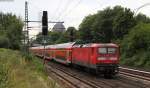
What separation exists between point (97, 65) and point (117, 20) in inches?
1693

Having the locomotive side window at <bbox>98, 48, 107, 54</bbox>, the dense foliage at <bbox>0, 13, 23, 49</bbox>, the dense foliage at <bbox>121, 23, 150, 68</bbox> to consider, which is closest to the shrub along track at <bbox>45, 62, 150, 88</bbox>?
the locomotive side window at <bbox>98, 48, 107, 54</bbox>

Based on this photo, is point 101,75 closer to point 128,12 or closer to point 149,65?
point 149,65

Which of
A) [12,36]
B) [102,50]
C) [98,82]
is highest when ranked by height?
[12,36]

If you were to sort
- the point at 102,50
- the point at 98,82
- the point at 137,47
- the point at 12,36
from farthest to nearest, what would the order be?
the point at 12,36 → the point at 137,47 → the point at 102,50 → the point at 98,82

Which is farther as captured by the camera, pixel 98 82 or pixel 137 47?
pixel 137 47

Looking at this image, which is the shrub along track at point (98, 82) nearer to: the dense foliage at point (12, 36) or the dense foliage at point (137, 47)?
the dense foliage at point (137, 47)

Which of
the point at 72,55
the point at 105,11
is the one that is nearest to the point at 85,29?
the point at 105,11

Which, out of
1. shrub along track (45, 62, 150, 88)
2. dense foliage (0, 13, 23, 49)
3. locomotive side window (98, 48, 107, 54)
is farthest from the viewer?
dense foliage (0, 13, 23, 49)

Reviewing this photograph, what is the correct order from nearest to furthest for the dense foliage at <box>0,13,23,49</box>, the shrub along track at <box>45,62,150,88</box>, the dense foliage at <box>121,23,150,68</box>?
the shrub along track at <box>45,62,150,88</box>
the dense foliage at <box>121,23,150,68</box>
the dense foliage at <box>0,13,23,49</box>

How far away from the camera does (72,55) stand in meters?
46.0

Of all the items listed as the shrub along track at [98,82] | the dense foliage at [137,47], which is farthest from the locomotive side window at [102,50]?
the dense foliage at [137,47]

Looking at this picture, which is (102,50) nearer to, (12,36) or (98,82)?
(98,82)

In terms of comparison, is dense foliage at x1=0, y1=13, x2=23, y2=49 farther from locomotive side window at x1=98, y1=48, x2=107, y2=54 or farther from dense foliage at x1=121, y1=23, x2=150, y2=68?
locomotive side window at x1=98, y1=48, x2=107, y2=54

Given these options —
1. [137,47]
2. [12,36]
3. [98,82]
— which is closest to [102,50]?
[98,82]
